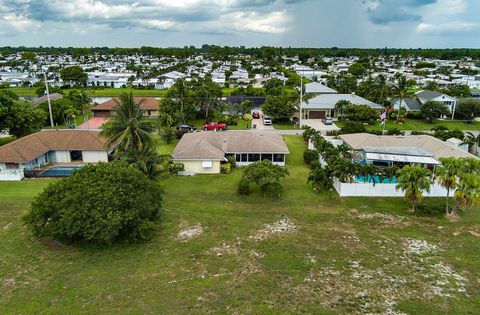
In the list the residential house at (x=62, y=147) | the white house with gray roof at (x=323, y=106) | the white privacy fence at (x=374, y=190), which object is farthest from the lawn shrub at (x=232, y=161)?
the white house with gray roof at (x=323, y=106)

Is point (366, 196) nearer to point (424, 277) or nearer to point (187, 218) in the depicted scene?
point (424, 277)

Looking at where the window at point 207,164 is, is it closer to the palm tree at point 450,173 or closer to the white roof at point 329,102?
the palm tree at point 450,173

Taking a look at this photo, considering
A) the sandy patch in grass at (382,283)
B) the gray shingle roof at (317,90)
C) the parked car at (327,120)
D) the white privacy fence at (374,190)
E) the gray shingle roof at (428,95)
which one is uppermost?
the gray shingle roof at (317,90)

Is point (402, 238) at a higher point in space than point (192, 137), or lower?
lower

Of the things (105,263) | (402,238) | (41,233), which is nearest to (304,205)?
(402,238)

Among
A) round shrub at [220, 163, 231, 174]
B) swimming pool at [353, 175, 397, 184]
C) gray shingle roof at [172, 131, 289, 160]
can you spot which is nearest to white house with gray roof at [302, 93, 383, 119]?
gray shingle roof at [172, 131, 289, 160]

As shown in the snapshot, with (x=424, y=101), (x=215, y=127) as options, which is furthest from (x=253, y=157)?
(x=424, y=101)
